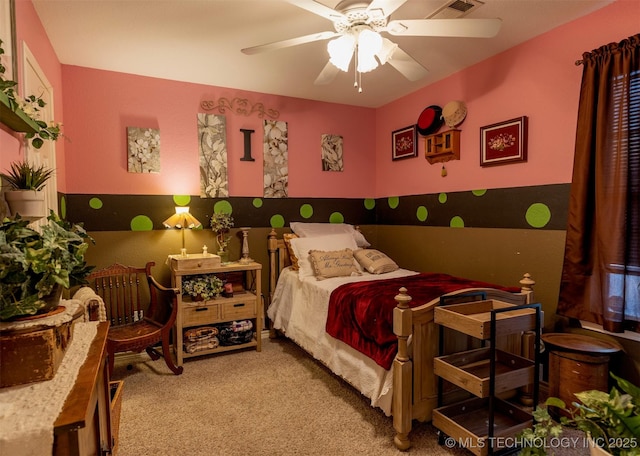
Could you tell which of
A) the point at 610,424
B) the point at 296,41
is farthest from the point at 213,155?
the point at 610,424

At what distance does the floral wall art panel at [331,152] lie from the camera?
13.6ft

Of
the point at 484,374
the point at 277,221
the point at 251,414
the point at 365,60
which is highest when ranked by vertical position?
the point at 365,60

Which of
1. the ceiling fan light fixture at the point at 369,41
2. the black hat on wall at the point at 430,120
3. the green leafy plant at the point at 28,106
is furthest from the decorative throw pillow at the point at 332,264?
the green leafy plant at the point at 28,106

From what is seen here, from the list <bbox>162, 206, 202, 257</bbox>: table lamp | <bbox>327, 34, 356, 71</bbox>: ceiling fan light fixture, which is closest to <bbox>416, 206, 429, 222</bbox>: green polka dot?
<bbox>327, 34, 356, 71</bbox>: ceiling fan light fixture

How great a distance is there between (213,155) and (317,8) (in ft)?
7.00

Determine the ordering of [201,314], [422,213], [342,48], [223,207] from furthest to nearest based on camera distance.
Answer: [422,213] < [223,207] < [201,314] < [342,48]

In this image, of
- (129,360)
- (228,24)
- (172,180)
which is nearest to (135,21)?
(228,24)

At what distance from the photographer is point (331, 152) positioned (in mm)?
4184

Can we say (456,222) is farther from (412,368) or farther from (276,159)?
(276,159)

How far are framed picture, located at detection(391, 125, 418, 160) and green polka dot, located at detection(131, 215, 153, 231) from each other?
2.61 meters

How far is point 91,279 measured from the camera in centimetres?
313

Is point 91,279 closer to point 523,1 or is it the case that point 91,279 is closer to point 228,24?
point 228,24

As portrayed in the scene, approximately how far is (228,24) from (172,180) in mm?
1573

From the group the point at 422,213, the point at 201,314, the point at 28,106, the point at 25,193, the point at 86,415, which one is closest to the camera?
the point at 86,415
